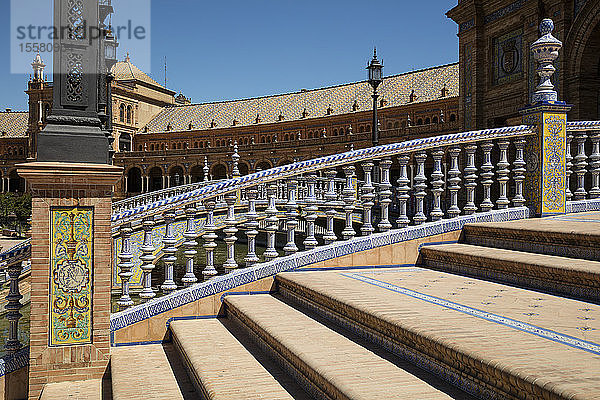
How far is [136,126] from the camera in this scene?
67562 millimetres

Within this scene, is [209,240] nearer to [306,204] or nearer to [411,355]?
[306,204]

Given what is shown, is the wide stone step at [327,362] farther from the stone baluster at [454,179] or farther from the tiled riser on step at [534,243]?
the stone baluster at [454,179]

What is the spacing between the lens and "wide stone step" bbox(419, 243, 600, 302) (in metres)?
3.80

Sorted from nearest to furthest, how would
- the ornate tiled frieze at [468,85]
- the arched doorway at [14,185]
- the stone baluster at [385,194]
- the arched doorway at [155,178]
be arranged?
the stone baluster at [385,194]
the ornate tiled frieze at [468,85]
the arched doorway at [155,178]
the arched doorway at [14,185]

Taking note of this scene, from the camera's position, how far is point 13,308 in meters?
4.44

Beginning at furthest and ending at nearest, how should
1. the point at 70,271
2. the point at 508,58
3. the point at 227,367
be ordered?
the point at 508,58, the point at 70,271, the point at 227,367

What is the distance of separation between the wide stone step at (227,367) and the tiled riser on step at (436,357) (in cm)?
58

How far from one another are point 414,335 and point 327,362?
50 cm

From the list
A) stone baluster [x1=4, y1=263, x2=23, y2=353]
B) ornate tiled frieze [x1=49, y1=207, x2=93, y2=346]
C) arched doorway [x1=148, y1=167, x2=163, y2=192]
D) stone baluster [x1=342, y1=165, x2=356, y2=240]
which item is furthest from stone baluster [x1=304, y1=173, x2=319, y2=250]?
arched doorway [x1=148, y1=167, x2=163, y2=192]

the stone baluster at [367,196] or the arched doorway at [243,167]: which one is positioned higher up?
the arched doorway at [243,167]

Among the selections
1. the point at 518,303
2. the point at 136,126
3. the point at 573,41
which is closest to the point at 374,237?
the point at 518,303

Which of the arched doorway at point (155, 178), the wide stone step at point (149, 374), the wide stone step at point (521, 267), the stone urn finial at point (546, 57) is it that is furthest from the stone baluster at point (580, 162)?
the arched doorway at point (155, 178)

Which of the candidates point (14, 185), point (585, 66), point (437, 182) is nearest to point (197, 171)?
point (14, 185)

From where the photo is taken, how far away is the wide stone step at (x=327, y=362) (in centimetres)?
263
